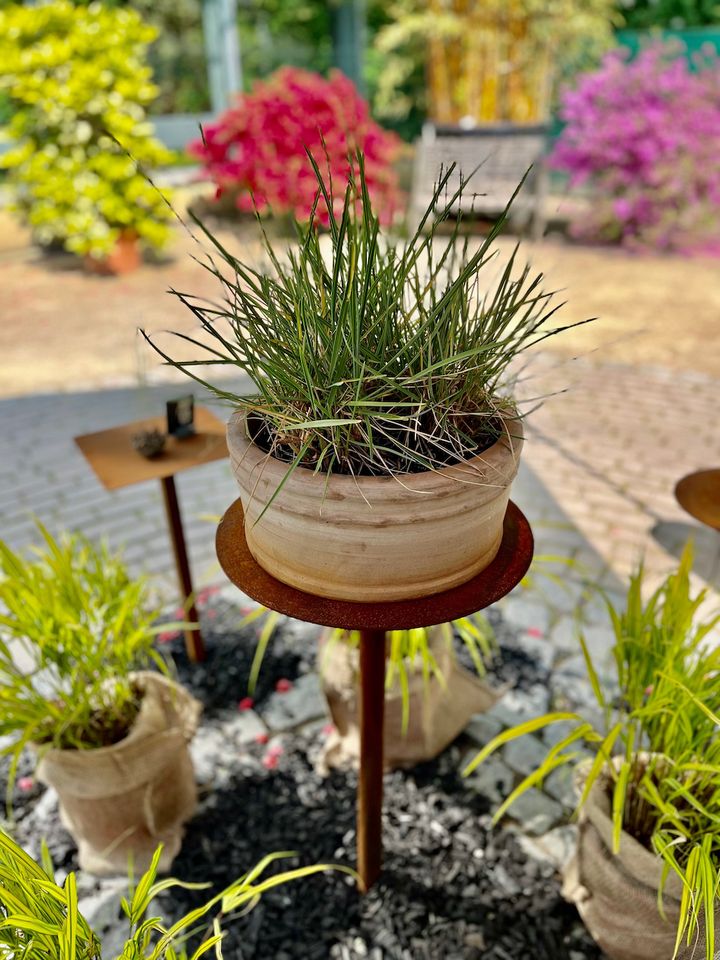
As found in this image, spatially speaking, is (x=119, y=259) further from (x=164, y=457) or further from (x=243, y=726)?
(x=243, y=726)

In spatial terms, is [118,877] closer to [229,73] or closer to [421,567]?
[421,567]

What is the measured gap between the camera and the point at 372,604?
3.53 feet

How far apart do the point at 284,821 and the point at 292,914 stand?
25 cm

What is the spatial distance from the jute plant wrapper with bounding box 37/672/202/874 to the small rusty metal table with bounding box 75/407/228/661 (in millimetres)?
387

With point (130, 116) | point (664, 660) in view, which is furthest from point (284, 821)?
point (130, 116)

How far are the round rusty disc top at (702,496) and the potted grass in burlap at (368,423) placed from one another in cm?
88

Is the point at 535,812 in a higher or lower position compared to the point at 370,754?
lower

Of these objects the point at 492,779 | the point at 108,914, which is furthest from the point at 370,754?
the point at 108,914

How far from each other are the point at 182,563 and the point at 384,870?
3.39 ft

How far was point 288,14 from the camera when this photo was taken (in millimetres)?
13477

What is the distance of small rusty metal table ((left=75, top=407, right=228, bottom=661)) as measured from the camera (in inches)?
72.8

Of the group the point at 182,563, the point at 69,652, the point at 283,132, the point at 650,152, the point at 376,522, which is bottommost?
the point at 182,563

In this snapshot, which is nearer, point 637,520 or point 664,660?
point 664,660

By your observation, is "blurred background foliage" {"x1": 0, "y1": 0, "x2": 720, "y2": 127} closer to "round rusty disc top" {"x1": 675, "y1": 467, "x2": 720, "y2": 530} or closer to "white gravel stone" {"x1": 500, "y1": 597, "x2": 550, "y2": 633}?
"white gravel stone" {"x1": 500, "y1": 597, "x2": 550, "y2": 633}
